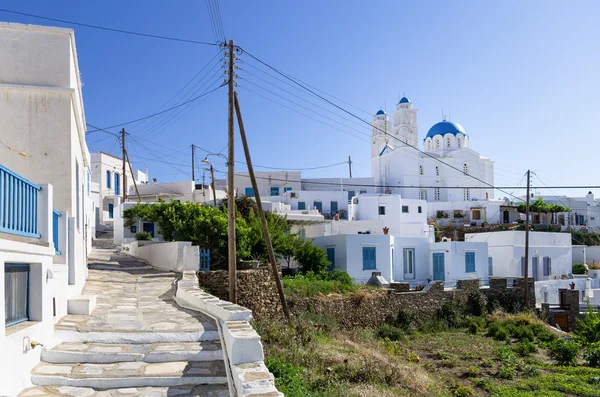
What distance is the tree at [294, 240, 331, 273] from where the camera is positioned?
24281 millimetres

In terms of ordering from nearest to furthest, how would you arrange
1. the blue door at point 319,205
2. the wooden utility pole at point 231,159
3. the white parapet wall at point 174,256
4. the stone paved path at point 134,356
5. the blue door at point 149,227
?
1. the stone paved path at point 134,356
2. the wooden utility pole at point 231,159
3. the white parapet wall at point 174,256
4. the blue door at point 149,227
5. the blue door at point 319,205

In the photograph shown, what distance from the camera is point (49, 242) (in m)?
7.16

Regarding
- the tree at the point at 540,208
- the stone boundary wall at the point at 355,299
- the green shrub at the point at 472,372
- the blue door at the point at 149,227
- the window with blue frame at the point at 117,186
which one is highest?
the window with blue frame at the point at 117,186

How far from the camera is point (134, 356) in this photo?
6859 mm

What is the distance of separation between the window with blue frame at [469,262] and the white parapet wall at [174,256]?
1857cm

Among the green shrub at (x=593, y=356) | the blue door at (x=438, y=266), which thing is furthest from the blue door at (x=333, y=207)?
→ the green shrub at (x=593, y=356)

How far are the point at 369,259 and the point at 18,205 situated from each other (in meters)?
23.5

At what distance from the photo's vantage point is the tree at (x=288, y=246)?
75.2 ft

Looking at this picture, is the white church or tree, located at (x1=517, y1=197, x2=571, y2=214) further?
the white church

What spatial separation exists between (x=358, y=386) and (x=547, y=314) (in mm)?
21498

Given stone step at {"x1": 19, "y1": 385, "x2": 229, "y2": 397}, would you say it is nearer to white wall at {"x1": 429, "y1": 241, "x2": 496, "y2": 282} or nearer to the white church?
white wall at {"x1": 429, "y1": 241, "x2": 496, "y2": 282}

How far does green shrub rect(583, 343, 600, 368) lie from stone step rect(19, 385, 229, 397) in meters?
16.4

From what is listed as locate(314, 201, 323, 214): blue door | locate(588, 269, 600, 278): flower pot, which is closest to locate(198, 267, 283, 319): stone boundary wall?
locate(314, 201, 323, 214): blue door

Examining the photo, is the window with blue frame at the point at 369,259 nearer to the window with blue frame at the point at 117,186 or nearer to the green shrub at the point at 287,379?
the green shrub at the point at 287,379
